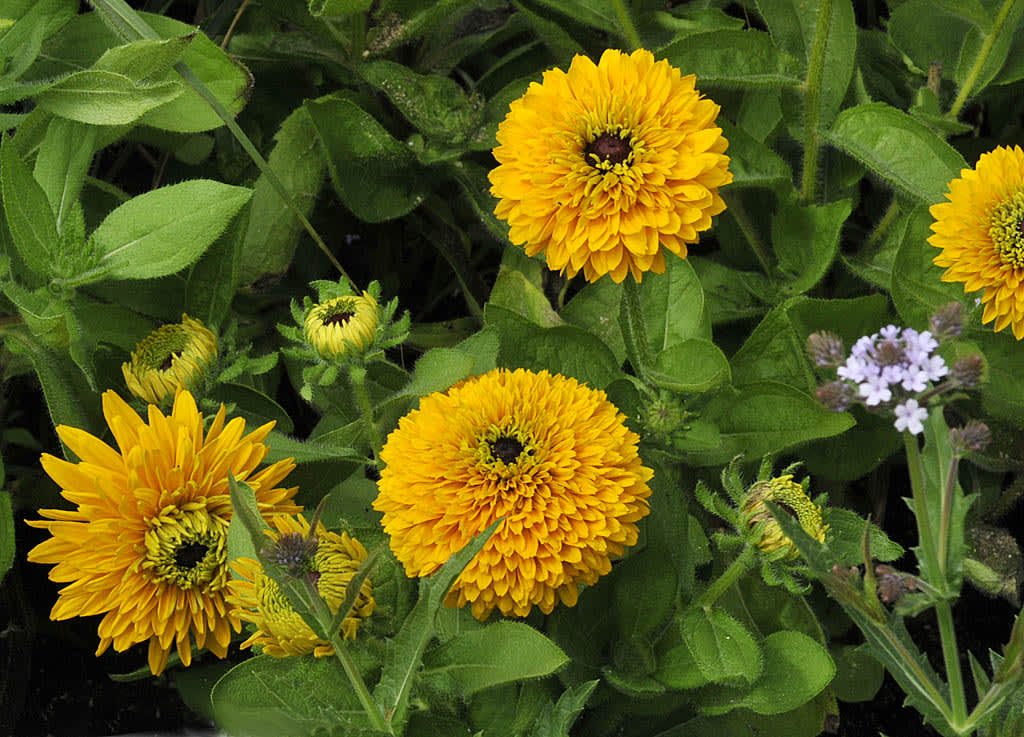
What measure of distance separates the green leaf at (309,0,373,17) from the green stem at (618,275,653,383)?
0.50 m

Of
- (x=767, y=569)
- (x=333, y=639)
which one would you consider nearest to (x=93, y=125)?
(x=333, y=639)

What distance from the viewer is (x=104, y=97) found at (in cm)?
123

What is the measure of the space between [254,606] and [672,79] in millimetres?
589

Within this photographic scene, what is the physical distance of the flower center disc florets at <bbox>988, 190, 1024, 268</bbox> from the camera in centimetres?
107

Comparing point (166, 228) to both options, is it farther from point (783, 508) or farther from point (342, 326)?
point (783, 508)

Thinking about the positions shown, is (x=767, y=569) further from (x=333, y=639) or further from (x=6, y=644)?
(x=6, y=644)

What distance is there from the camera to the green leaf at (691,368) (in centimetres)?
109

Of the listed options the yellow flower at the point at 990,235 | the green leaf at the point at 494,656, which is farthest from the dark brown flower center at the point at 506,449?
the yellow flower at the point at 990,235

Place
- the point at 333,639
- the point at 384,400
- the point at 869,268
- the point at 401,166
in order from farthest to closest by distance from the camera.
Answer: the point at 401,166, the point at 869,268, the point at 384,400, the point at 333,639

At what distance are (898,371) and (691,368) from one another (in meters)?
0.45

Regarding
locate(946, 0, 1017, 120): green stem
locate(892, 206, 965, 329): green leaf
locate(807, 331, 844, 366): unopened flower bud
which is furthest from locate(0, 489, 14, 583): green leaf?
locate(946, 0, 1017, 120): green stem

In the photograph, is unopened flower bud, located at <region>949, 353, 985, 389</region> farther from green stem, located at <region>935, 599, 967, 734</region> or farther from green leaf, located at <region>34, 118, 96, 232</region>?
green leaf, located at <region>34, 118, 96, 232</region>

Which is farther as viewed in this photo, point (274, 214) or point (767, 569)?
point (274, 214)

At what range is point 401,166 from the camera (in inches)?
59.0
